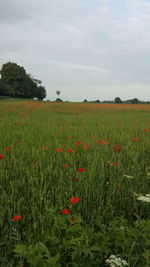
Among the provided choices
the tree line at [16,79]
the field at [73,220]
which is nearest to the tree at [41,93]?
the tree line at [16,79]

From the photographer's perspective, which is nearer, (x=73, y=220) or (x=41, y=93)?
(x=73, y=220)

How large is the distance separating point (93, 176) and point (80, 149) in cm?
161

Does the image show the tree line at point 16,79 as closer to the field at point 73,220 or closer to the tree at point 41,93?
the tree at point 41,93

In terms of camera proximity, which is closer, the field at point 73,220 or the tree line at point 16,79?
the field at point 73,220

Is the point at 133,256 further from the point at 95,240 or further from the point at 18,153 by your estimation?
the point at 18,153

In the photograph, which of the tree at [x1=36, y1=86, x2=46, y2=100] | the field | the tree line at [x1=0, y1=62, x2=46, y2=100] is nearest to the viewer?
the field

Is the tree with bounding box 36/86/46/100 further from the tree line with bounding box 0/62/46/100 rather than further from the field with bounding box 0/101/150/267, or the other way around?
the field with bounding box 0/101/150/267

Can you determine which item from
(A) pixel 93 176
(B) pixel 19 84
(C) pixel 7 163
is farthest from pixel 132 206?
(B) pixel 19 84

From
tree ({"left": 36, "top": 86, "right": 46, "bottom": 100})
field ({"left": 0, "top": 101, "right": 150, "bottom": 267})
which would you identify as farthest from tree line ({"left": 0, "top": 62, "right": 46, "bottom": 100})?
field ({"left": 0, "top": 101, "right": 150, "bottom": 267})

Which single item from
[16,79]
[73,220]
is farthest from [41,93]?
[73,220]

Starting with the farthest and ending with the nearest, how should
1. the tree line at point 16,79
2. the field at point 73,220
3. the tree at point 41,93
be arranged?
the tree at point 41,93 → the tree line at point 16,79 → the field at point 73,220

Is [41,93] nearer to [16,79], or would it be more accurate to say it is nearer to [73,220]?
[16,79]

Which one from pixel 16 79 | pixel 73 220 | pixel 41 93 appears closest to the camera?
pixel 73 220

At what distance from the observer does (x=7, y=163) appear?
3.44 m
